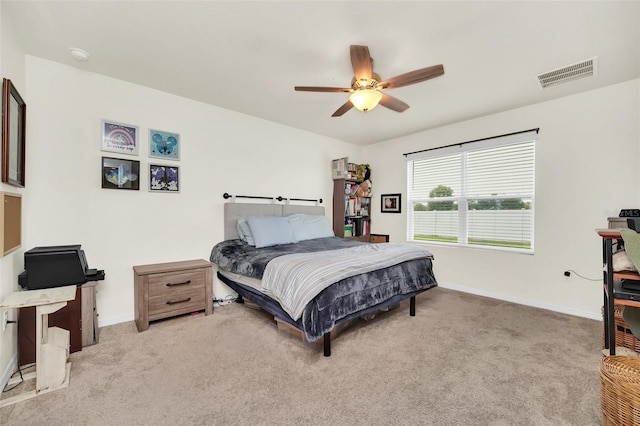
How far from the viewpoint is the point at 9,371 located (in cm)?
185

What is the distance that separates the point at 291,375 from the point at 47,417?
1.38 metres

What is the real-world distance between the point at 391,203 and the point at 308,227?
1883 millimetres

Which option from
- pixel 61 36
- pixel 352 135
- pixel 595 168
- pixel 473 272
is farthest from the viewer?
pixel 352 135

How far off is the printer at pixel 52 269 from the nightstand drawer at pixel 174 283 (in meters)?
0.56

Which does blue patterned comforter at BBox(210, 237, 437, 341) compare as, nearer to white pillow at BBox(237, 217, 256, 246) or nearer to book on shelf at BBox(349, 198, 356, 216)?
white pillow at BBox(237, 217, 256, 246)

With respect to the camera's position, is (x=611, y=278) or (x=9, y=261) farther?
(x=9, y=261)

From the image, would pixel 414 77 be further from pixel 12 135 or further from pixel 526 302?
pixel 526 302

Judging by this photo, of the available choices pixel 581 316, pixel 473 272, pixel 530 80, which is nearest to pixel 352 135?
pixel 530 80

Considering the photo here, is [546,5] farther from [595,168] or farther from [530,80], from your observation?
[595,168]

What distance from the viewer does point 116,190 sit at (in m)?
2.80

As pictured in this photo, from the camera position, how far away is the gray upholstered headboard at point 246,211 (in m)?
3.56

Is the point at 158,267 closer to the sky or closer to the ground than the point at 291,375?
closer to the sky

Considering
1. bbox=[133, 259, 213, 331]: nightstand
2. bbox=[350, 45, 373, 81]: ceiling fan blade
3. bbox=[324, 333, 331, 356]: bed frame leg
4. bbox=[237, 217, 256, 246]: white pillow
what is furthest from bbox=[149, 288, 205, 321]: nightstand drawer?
bbox=[350, 45, 373, 81]: ceiling fan blade

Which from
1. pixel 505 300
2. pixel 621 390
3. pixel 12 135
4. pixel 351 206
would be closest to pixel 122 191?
pixel 12 135
